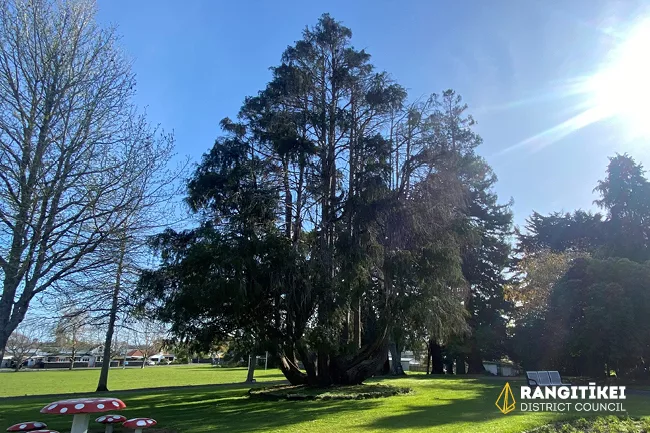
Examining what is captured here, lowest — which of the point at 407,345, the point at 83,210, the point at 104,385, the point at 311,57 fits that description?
the point at 104,385

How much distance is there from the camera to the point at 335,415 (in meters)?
11.0

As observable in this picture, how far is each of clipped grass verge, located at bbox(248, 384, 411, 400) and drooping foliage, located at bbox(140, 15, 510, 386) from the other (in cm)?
125

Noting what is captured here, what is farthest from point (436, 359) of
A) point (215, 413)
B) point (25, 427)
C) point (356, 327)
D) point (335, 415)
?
point (25, 427)

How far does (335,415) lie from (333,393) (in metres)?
3.81

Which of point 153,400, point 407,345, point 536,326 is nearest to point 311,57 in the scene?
point 407,345

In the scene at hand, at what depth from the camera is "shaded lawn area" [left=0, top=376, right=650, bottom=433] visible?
9.18 m

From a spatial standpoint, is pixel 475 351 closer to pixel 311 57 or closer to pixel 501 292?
pixel 501 292

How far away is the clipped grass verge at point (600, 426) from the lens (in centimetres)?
839

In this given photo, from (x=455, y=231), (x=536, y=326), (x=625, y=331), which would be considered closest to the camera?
(x=455, y=231)

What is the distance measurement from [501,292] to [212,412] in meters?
26.1

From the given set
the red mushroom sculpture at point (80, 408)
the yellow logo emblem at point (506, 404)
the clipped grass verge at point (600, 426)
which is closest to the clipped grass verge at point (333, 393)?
the yellow logo emblem at point (506, 404)

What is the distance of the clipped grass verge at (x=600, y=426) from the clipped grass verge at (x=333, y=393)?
6804 mm

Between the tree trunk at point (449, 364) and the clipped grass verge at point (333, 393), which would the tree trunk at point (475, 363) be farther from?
the clipped grass verge at point (333, 393)

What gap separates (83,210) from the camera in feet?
24.3
